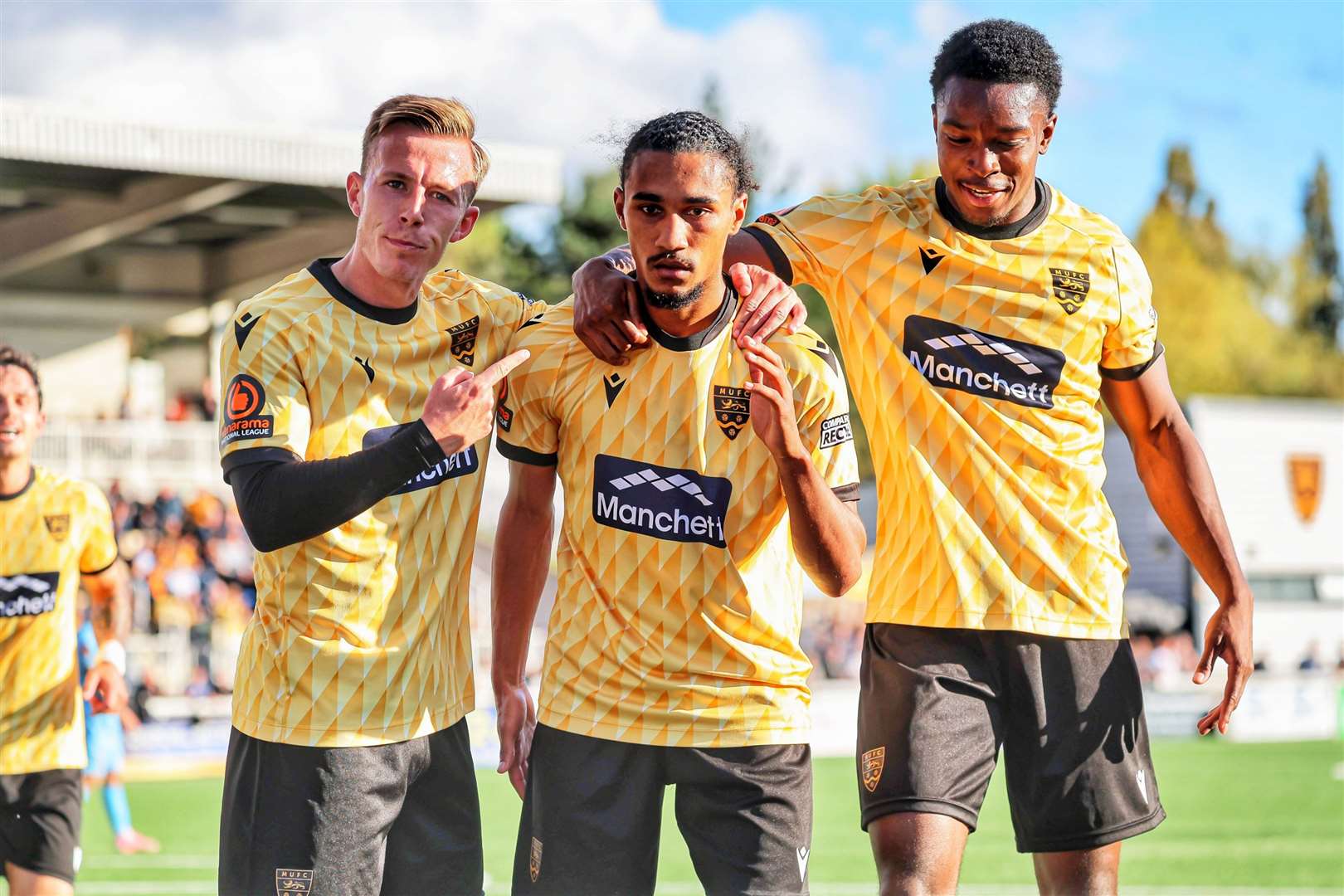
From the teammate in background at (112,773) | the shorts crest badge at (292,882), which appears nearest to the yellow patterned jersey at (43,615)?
the shorts crest badge at (292,882)

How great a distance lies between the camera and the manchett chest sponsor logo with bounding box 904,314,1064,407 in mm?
3973

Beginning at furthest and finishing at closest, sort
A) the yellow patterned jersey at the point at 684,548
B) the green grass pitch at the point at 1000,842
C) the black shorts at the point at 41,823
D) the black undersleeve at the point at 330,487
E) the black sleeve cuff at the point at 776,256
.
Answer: the green grass pitch at the point at 1000,842 < the black shorts at the point at 41,823 < the black sleeve cuff at the point at 776,256 < the yellow patterned jersey at the point at 684,548 < the black undersleeve at the point at 330,487

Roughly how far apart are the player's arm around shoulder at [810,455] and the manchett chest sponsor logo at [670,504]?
218 millimetres

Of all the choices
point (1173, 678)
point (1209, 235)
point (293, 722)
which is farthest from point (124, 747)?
point (1209, 235)

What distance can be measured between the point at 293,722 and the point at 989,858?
993 cm

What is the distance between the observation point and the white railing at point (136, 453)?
20594 millimetres

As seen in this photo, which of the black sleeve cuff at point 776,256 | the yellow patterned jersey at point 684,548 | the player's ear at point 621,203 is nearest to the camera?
the yellow patterned jersey at point 684,548

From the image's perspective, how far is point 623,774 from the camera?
372cm

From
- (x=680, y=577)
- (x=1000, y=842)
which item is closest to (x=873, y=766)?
(x=680, y=577)

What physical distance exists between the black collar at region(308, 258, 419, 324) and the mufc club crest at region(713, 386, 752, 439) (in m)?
0.86

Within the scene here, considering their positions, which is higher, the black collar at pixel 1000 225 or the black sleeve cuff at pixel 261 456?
the black collar at pixel 1000 225

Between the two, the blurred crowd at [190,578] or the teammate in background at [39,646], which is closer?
the teammate in background at [39,646]

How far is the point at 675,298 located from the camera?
3746mm

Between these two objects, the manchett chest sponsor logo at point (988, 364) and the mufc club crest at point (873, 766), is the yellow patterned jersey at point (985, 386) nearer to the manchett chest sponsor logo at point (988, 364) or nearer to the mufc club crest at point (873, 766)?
the manchett chest sponsor logo at point (988, 364)
